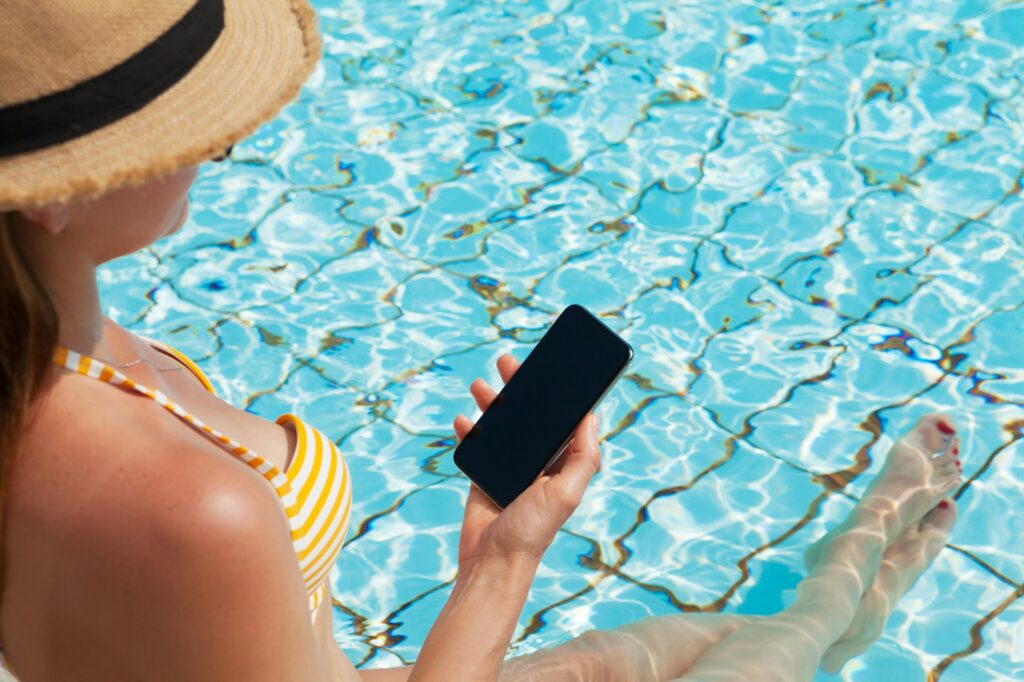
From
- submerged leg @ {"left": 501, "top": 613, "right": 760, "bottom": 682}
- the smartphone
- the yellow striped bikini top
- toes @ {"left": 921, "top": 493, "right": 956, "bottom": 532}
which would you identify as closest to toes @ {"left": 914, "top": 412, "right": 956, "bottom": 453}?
toes @ {"left": 921, "top": 493, "right": 956, "bottom": 532}

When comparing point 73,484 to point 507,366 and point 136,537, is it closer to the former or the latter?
point 136,537

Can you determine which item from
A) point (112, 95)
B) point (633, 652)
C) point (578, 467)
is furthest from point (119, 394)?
point (633, 652)

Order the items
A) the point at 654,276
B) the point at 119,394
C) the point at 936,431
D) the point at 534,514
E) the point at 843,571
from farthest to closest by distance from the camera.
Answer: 1. the point at 654,276
2. the point at 936,431
3. the point at 843,571
4. the point at 534,514
5. the point at 119,394

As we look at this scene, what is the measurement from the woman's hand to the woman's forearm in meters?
0.03

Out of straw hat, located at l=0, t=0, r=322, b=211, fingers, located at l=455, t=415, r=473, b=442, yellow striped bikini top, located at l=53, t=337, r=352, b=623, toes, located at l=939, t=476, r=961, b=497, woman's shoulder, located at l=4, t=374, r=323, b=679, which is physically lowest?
toes, located at l=939, t=476, r=961, b=497

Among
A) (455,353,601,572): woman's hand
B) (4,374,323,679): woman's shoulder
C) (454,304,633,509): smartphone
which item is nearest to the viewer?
(4,374,323,679): woman's shoulder

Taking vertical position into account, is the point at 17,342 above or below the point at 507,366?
above

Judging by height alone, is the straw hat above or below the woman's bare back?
above

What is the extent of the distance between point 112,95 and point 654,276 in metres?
3.12

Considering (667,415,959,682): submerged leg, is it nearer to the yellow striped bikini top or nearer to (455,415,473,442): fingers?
(455,415,473,442): fingers

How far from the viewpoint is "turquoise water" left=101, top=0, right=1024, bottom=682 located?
134 inches

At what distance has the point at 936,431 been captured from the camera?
3.49 m

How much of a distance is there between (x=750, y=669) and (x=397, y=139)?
9.52ft

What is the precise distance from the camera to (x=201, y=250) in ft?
14.5
